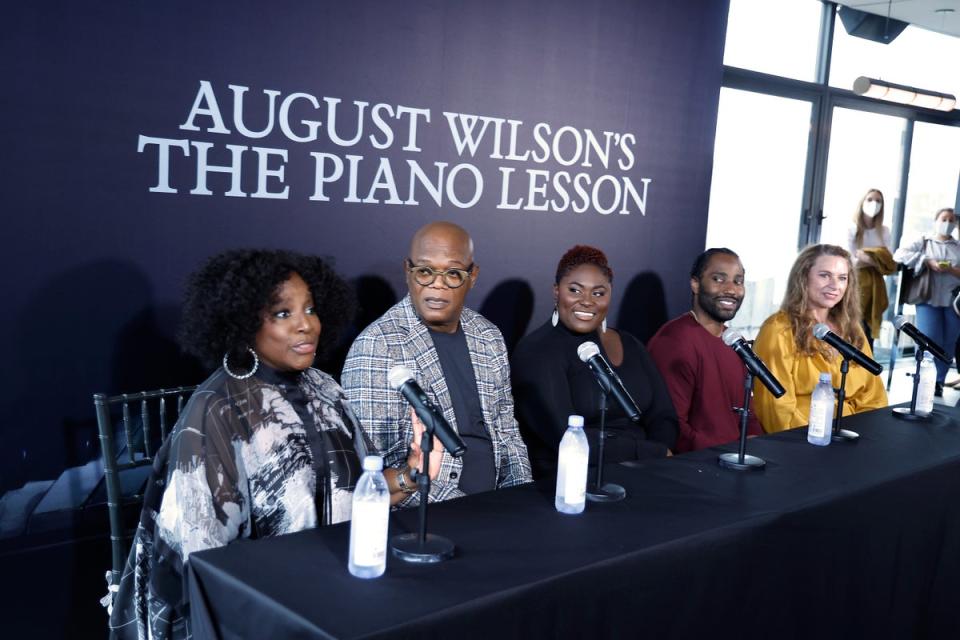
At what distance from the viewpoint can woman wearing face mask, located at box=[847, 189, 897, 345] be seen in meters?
6.45

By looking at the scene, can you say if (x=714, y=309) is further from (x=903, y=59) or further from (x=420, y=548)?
(x=903, y=59)

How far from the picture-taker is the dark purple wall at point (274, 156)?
271 centimetres

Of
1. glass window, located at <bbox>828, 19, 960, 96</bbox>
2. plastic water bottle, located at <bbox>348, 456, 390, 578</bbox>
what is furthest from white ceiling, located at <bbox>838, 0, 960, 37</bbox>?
plastic water bottle, located at <bbox>348, 456, 390, 578</bbox>

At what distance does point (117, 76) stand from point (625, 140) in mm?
2393

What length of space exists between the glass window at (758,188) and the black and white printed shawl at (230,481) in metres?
3.97

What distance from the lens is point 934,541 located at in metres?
2.67

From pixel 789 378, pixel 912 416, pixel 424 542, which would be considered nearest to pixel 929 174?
pixel 789 378

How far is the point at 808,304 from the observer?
3598mm

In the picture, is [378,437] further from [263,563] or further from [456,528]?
[263,563]

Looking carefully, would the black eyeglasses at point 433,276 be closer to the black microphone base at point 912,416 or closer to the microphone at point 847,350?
the microphone at point 847,350

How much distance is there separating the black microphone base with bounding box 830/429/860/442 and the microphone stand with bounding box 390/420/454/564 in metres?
1.57

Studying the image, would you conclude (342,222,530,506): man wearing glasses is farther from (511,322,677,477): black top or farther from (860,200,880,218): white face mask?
(860,200,880,218): white face mask

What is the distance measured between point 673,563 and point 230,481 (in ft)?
3.15

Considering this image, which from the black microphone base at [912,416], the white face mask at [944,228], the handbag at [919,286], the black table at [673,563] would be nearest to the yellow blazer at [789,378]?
→ the black microphone base at [912,416]
